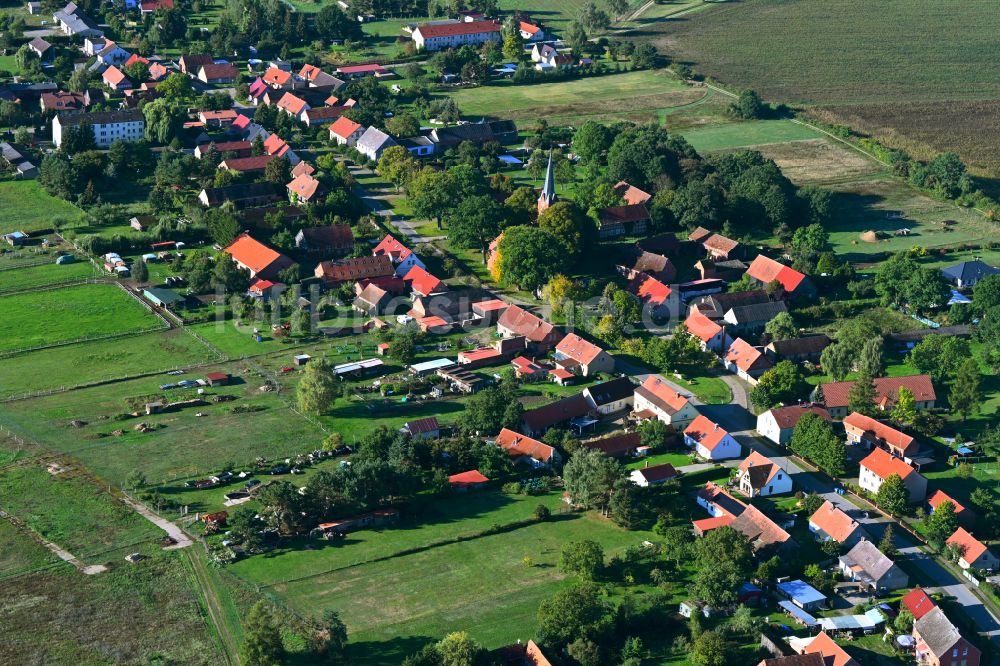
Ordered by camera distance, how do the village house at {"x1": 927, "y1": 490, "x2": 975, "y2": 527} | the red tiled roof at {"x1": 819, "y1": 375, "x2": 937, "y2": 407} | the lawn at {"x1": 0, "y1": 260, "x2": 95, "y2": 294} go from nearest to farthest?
1. the village house at {"x1": 927, "y1": 490, "x2": 975, "y2": 527}
2. the red tiled roof at {"x1": 819, "y1": 375, "x2": 937, "y2": 407}
3. the lawn at {"x1": 0, "y1": 260, "x2": 95, "y2": 294}

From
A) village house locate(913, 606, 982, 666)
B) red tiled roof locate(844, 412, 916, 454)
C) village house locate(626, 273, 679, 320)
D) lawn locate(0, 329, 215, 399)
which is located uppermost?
village house locate(626, 273, 679, 320)

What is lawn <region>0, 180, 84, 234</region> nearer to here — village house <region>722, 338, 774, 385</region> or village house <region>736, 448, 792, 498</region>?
village house <region>722, 338, 774, 385</region>

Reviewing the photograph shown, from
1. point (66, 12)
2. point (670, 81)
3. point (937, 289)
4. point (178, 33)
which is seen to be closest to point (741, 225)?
point (937, 289)

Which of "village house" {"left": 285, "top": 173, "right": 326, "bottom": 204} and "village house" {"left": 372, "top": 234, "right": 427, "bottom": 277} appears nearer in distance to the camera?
"village house" {"left": 372, "top": 234, "right": 427, "bottom": 277}

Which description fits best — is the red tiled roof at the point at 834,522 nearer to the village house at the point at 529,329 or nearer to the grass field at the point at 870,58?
the village house at the point at 529,329

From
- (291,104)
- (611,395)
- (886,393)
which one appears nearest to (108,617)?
(611,395)

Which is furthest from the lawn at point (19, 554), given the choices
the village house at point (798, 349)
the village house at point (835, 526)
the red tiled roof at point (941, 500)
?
the village house at point (798, 349)

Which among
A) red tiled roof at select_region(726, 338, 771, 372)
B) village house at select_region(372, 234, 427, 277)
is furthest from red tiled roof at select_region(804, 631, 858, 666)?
village house at select_region(372, 234, 427, 277)
